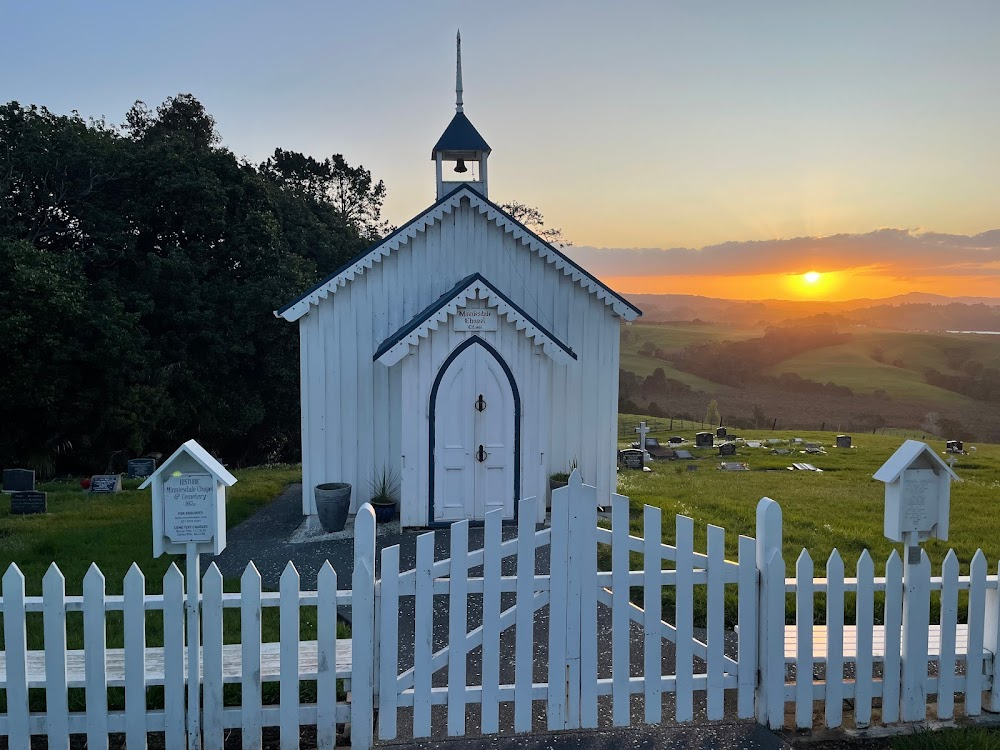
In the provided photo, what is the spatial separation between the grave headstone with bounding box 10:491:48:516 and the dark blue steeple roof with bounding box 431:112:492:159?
10062 millimetres

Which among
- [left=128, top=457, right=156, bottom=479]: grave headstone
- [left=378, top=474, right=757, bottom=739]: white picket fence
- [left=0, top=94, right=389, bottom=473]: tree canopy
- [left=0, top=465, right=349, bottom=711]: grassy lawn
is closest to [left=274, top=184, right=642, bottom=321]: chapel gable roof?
[left=0, top=465, right=349, bottom=711]: grassy lawn

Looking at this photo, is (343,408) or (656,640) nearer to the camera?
(656,640)

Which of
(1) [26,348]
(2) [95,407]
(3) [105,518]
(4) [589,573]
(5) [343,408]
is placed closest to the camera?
(4) [589,573]

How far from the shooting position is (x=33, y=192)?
25.2m

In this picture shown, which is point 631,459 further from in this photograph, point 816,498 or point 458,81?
point 458,81

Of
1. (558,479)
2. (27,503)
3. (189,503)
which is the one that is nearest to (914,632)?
(189,503)

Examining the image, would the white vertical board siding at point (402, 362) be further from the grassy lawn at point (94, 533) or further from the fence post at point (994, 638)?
the fence post at point (994, 638)

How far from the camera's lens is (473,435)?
11180 mm

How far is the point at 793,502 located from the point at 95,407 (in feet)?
64.4

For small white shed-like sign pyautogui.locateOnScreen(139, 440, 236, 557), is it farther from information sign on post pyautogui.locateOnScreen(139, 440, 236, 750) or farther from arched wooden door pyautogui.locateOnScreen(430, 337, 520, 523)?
arched wooden door pyautogui.locateOnScreen(430, 337, 520, 523)

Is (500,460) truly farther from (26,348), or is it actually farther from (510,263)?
(26,348)

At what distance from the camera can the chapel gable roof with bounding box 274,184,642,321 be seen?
467 inches

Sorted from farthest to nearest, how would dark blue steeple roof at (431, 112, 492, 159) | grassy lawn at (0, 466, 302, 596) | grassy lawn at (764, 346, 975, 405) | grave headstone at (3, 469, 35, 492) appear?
grassy lawn at (764, 346, 975, 405)
grave headstone at (3, 469, 35, 492)
dark blue steeple roof at (431, 112, 492, 159)
grassy lawn at (0, 466, 302, 596)

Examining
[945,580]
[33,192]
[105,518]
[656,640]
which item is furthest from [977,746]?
[33,192]
